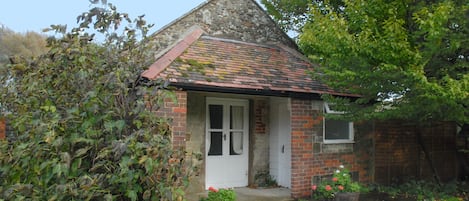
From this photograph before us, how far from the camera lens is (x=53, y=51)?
16.0ft

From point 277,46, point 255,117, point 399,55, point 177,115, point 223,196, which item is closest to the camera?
point 399,55

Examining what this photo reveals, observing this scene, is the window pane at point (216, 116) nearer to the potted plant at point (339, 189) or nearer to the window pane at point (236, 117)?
the window pane at point (236, 117)

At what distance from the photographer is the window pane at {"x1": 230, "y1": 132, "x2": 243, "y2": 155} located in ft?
31.5

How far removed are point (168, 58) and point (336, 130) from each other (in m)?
4.45

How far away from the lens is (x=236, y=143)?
9680 millimetres

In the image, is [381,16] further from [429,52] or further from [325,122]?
[325,122]

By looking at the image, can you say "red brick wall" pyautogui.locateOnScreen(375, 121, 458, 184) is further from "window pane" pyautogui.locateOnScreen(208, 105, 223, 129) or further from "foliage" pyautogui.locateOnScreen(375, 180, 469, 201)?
"window pane" pyautogui.locateOnScreen(208, 105, 223, 129)

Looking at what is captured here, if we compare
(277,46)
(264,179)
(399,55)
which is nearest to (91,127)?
(399,55)

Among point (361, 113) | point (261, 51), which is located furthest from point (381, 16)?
point (261, 51)

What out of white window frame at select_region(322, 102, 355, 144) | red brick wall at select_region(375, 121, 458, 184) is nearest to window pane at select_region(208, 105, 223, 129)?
white window frame at select_region(322, 102, 355, 144)

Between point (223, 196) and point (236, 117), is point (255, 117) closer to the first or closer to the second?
point (236, 117)

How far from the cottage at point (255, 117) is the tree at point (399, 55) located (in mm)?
1251

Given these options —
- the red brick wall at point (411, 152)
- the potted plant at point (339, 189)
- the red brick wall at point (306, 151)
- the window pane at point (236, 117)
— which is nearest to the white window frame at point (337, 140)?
the red brick wall at point (306, 151)

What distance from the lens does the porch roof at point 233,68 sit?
762 centimetres
